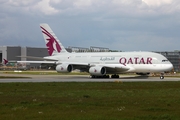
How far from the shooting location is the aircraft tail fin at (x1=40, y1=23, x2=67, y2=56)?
Result: 216 feet

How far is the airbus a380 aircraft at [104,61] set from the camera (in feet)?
185

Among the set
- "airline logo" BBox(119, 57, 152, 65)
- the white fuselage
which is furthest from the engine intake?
"airline logo" BBox(119, 57, 152, 65)

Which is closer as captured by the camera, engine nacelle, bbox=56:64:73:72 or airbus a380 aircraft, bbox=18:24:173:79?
airbus a380 aircraft, bbox=18:24:173:79

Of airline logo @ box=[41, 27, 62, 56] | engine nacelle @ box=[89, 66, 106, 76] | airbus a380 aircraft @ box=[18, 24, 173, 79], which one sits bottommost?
engine nacelle @ box=[89, 66, 106, 76]

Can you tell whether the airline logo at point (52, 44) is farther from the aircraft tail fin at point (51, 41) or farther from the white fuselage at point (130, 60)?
the white fuselage at point (130, 60)

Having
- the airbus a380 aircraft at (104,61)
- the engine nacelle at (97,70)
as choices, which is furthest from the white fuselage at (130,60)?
the engine nacelle at (97,70)

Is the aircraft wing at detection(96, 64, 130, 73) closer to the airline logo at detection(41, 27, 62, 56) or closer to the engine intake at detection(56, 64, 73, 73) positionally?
the engine intake at detection(56, 64, 73, 73)

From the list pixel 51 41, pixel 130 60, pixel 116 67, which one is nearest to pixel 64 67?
pixel 116 67

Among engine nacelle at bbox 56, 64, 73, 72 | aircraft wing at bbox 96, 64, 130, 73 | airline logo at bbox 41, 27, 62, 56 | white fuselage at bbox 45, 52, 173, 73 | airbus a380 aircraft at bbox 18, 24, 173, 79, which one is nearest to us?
white fuselage at bbox 45, 52, 173, 73

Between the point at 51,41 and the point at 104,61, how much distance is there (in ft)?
34.2
